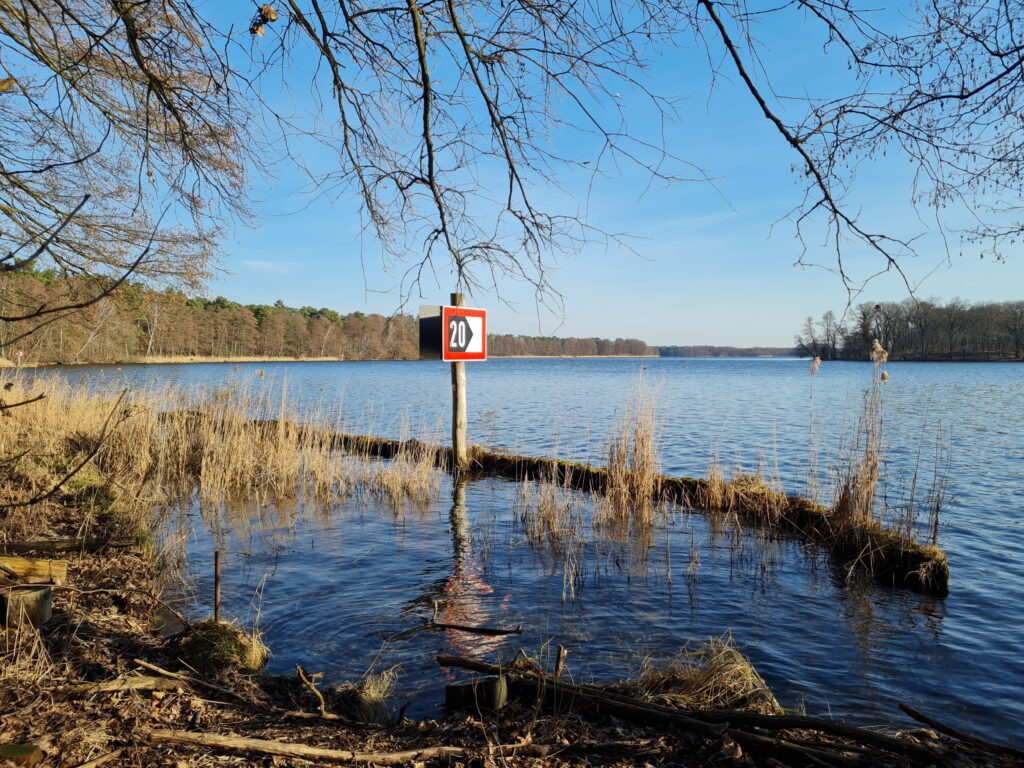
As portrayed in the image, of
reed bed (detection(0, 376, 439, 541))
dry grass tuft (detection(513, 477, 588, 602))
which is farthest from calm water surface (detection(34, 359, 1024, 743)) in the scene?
reed bed (detection(0, 376, 439, 541))

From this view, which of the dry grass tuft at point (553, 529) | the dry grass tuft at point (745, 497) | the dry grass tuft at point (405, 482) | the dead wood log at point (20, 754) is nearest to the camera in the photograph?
the dead wood log at point (20, 754)

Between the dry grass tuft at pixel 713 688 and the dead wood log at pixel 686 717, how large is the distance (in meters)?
0.19

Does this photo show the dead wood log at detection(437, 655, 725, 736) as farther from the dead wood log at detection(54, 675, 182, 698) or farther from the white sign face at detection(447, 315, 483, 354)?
the white sign face at detection(447, 315, 483, 354)

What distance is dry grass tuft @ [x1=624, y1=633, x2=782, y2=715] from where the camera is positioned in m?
2.83

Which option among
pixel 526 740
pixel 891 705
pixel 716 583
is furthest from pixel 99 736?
pixel 716 583

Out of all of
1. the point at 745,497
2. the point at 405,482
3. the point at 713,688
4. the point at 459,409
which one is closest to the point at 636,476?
the point at 745,497

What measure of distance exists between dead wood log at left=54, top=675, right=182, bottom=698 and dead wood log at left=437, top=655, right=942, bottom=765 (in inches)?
49.4

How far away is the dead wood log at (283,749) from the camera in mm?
2201

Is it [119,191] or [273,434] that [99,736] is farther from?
[273,434]

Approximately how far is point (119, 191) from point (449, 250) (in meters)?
4.68

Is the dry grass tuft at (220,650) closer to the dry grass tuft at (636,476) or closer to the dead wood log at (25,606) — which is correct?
the dead wood log at (25,606)

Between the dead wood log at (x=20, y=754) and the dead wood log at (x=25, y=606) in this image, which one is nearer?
the dead wood log at (x=20, y=754)

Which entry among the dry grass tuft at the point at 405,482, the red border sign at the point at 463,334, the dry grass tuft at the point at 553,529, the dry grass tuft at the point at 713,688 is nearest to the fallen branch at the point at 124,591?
the dry grass tuft at the point at 713,688

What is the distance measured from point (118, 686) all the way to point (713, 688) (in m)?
2.73
